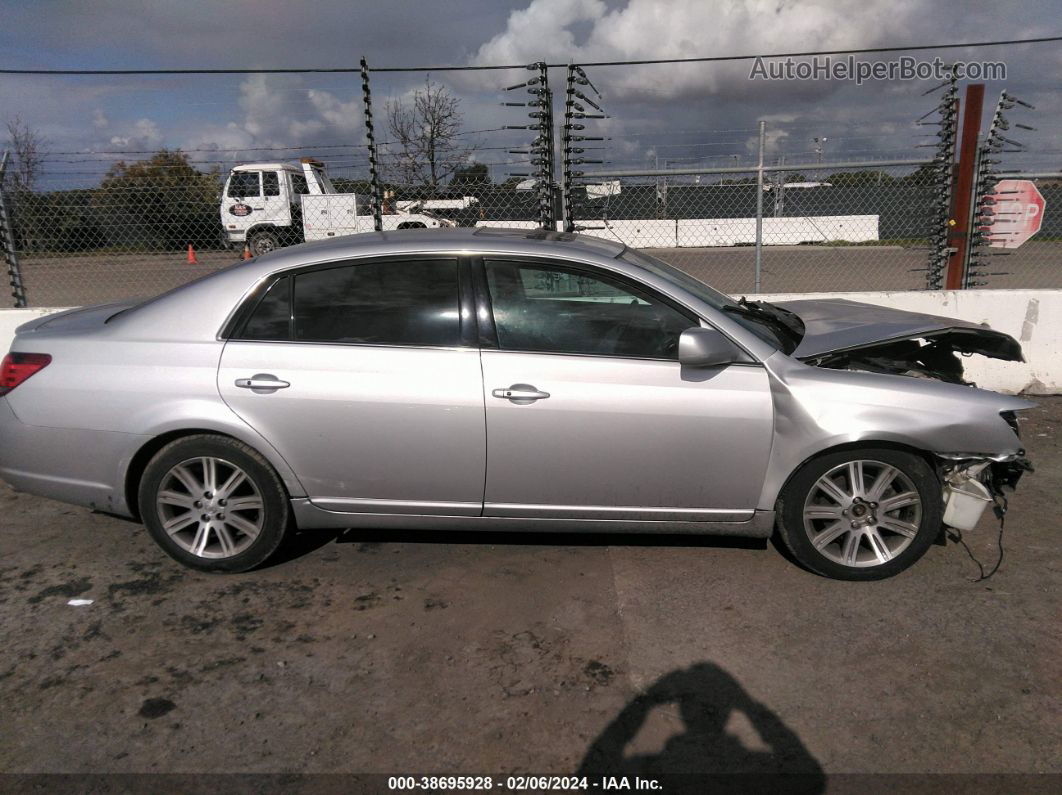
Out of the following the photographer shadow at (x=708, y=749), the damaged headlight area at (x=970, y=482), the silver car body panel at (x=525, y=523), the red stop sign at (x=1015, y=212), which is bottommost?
the photographer shadow at (x=708, y=749)

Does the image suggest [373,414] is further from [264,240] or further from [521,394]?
[264,240]

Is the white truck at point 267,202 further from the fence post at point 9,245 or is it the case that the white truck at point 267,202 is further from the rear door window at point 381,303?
the rear door window at point 381,303

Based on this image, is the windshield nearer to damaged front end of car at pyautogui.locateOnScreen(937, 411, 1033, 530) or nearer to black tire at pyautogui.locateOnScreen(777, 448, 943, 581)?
black tire at pyautogui.locateOnScreen(777, 448, 943, 581)

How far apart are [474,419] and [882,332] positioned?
2.10 m

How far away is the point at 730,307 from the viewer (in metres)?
4.35

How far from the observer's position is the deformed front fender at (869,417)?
367 centimetres

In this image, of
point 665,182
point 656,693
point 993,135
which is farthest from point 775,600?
point 993,135

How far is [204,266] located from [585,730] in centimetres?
1579

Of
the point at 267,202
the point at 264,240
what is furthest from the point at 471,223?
the point at 267,202

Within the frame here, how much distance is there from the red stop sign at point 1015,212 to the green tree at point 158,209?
26.0 feet

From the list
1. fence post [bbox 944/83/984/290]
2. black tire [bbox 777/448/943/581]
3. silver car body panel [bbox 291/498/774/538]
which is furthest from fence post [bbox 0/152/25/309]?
fence post [bbox 944/83/984/290]

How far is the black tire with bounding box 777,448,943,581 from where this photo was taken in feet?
12.3

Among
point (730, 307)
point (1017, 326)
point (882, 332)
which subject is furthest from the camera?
point (1017, 326)

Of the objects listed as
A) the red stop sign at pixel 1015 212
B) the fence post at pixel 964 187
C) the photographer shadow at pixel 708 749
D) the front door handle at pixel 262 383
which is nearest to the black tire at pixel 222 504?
the front door handle at pixel 262 383
